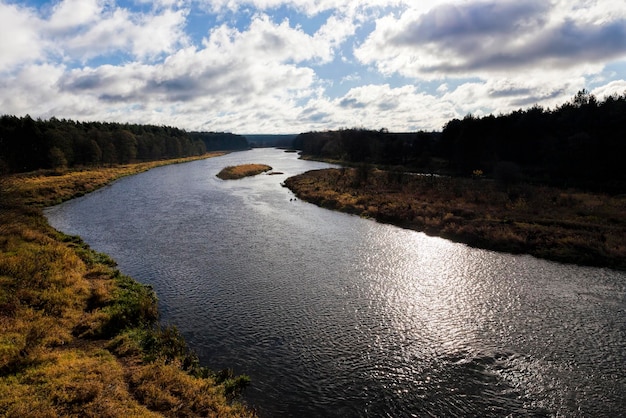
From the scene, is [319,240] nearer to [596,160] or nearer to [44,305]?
[44,305]

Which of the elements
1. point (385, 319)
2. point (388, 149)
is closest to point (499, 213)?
point (385, 319)

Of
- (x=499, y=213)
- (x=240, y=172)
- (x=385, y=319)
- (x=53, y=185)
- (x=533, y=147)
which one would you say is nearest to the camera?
(x=385, y=319)

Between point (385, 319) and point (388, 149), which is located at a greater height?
point (388, 149)

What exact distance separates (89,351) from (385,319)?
1448cm

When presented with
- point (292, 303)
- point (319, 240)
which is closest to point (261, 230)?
point (319, 240)

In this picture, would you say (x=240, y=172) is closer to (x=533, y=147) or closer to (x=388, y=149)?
(x=388, y=149)

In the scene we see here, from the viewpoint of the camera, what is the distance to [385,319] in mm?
20516

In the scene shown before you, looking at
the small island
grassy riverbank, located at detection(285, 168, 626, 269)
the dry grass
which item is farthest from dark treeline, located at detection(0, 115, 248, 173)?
grassy riverbank, located at detection(285, 168, 626, 269)

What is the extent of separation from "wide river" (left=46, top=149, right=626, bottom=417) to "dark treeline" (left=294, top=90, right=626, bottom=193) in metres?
41.9

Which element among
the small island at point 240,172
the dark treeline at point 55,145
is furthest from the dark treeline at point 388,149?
the dark treeline at point 55,145

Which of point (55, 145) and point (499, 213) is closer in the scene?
point (499, 213)

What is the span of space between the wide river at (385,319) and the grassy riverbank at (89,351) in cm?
148

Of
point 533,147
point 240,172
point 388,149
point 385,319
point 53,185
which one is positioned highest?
point 388,149

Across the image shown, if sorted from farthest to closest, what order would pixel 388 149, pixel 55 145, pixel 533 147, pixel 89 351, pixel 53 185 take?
pixel 388 149 < pixel 55 145 < pixel 533 147 < pixel 53 185 < pixel 89 351
